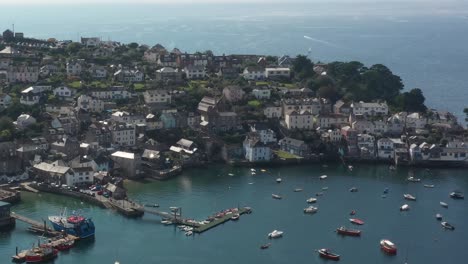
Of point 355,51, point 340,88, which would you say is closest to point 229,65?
point 340,88

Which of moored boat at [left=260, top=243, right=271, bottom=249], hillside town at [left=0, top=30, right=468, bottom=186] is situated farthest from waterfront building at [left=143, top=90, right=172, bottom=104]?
moored boat at [left=260, top=243, right=271, bottom=249]

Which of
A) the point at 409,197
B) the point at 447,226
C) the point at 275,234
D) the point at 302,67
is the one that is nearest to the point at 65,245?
the point at 275,234

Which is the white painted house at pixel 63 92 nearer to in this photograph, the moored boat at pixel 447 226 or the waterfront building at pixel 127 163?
the waterfront building at pixel 127 163

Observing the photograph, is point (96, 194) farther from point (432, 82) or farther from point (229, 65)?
point (432, 82)

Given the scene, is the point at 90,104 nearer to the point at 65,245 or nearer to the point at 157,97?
the point at 157,97

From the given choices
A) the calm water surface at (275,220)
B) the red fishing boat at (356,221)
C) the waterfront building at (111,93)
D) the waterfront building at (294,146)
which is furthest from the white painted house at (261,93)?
the red fishing boat at (356,221)

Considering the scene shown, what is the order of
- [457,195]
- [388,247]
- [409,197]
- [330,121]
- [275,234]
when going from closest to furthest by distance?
[388,247] → [275,234] → [409,197] → [457,195] → [330,121]
